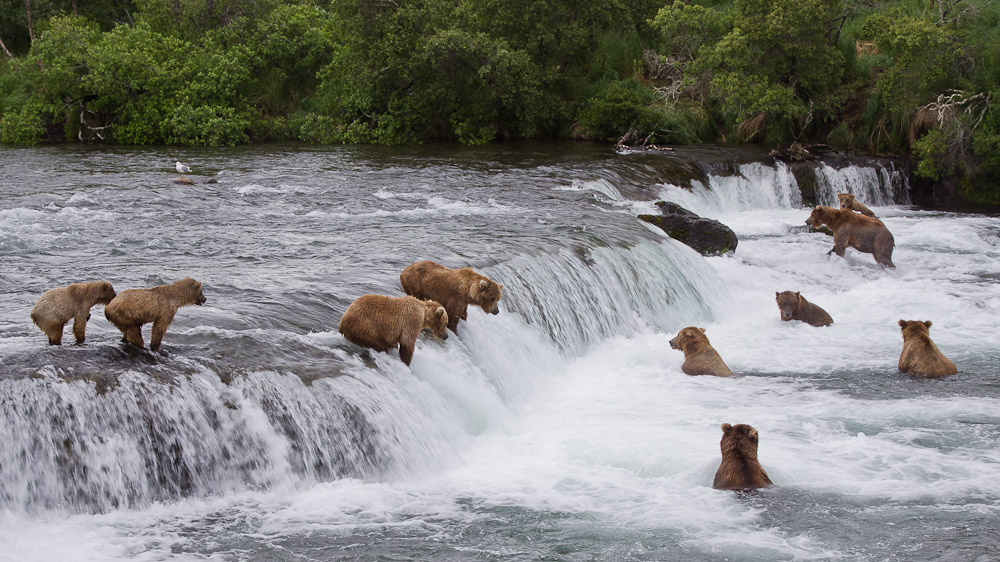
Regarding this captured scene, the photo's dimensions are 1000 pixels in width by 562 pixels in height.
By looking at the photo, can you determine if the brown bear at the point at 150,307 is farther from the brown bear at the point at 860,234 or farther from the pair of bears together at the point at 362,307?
the brown bear at the point at 860,234

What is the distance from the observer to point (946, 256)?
52.6 feet

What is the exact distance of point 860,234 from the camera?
15000 mm

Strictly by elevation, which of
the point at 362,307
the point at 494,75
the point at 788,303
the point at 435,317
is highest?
the point at 494,75

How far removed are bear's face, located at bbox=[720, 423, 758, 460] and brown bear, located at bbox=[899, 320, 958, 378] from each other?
12.4ft

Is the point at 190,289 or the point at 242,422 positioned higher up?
the point at 190,289

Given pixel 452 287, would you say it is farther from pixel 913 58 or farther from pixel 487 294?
pixel 913 58

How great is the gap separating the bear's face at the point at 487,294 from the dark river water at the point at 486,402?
1.92 feet

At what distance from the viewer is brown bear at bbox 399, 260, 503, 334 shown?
8641 millimetres

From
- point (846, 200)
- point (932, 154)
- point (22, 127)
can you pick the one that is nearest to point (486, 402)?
point (846, 200)

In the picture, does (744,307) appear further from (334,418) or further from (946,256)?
(334,418)

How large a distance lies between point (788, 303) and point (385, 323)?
639 centimetres

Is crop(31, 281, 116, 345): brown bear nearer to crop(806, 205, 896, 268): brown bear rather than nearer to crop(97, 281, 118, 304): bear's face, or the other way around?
crop(97, 281, 118, 304): bear's face

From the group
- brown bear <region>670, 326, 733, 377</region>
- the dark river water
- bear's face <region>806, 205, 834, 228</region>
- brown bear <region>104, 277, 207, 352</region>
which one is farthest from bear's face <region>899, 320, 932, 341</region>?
brown bear <region>104, 277, 207, 352</region>

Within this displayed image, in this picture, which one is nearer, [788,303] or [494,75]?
[788,303]
